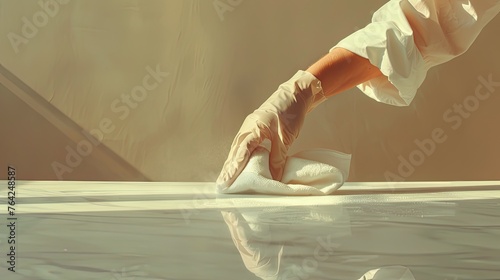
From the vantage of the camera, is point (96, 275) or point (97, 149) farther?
point (97, 149)

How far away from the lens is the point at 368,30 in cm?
125

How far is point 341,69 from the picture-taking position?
50.4 inches

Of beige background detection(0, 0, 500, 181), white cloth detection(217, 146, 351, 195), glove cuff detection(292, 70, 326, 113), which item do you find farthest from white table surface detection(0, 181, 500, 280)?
beige background detection(0, 0, 500, 181)

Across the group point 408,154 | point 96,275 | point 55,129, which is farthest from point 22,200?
point 408,154

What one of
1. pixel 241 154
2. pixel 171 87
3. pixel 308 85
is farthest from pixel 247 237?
pixel 171 87

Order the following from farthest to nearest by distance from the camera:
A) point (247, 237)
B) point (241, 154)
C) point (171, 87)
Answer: point (171, 87) → point (241, 154) → point (247, 237)

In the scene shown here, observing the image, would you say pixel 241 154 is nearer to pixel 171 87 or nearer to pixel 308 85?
pixel 308 85

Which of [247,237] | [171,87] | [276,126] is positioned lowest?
[247,237]

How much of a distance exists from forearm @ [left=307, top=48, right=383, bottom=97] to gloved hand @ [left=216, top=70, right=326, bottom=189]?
2cm

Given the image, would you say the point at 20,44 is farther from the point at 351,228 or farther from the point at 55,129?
the point at 351,228

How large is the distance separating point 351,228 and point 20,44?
1.36m

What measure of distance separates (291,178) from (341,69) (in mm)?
224

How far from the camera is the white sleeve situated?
123 cm

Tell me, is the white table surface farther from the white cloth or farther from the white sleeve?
→ the white sleeve
